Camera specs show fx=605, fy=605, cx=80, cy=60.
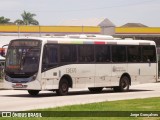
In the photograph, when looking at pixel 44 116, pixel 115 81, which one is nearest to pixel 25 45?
pixel 115 81

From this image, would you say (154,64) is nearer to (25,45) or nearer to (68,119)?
(25,45)

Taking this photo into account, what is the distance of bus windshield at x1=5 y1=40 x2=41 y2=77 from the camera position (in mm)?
27875

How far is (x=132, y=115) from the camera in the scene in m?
16.8

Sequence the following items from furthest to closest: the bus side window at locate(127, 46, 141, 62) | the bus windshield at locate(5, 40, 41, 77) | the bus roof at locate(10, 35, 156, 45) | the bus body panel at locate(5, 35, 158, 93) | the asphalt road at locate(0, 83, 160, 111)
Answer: the bus side window at locate(127, 46, 141, 62), the bus roof at locate(10, 35, 156, 45), the bus body panel at locate(5, 35, 158, 93), the bus windshield at locate(5, 40, 41, 77), the asphalt road at locate(0, 83, 160, 111)

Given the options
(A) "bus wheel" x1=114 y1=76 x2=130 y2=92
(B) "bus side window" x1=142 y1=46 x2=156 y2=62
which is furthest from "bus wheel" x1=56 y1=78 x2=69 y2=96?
(B) "bus side window" x1=142 y1=46 x2=156 y2=62

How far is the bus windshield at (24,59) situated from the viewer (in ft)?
91.5

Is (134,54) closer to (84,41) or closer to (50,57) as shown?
(84,41)

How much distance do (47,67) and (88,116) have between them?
1137 cm

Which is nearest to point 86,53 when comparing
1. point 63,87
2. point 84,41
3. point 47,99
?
point 84,41

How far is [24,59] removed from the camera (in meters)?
28.1

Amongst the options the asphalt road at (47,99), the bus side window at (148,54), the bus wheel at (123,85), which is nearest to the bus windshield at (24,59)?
the asphalt road at (47,99)

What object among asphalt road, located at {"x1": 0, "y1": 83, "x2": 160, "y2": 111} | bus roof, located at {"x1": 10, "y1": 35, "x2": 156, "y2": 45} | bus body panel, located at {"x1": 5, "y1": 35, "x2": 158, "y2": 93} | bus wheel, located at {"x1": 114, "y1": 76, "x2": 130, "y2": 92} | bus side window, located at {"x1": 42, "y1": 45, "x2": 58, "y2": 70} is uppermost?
bus roof, located at {"x1": 10, "y1": 35, "x2": 156, "y2": 45}

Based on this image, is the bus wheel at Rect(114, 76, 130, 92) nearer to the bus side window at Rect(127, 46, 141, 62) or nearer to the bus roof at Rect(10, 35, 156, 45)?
the bus side window at Rect(127, 46, 141, 62)

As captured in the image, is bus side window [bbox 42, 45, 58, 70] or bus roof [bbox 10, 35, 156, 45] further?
bus roof [bbox 10, 35, 156, 45]
